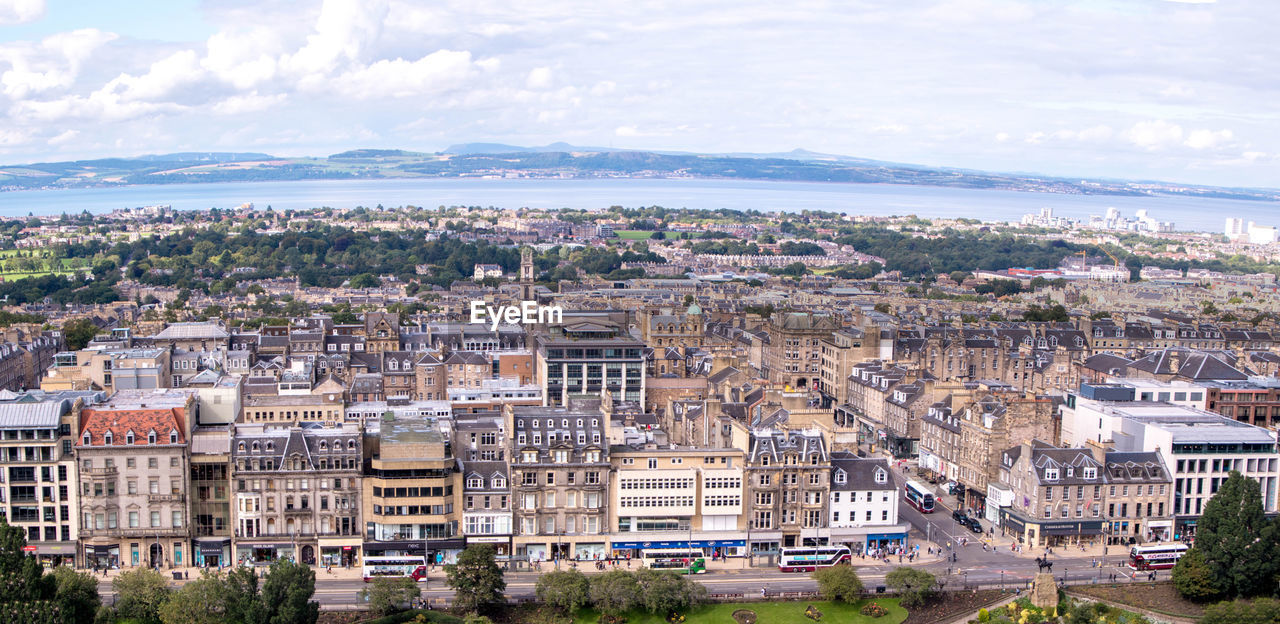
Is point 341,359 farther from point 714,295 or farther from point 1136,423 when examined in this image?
point 714,295

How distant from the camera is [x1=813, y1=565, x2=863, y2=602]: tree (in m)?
51.7

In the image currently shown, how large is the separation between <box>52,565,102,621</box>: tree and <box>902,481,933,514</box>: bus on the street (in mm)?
39902

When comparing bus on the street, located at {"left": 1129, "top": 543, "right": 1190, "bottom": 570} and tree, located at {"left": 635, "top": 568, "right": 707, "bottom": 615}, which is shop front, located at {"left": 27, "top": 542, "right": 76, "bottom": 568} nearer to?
tree, located at {"left": 635, "top": 568, "right": 707, "bottom": 615}

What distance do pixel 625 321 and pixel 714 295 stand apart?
2862 inches

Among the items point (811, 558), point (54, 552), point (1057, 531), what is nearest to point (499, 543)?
point (811, 558)

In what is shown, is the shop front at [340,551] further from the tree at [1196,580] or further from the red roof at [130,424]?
the tree at [1196,580]

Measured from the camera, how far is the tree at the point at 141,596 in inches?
1901

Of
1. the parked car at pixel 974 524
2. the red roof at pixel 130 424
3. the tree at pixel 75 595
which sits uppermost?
the red roof at pixel 130 424

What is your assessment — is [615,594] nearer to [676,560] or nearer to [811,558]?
[676,560]

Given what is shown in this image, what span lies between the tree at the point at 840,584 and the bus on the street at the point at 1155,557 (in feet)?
46.6

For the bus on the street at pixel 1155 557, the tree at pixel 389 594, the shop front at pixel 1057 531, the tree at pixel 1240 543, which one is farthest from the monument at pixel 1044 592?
the tree at pixel 389 594

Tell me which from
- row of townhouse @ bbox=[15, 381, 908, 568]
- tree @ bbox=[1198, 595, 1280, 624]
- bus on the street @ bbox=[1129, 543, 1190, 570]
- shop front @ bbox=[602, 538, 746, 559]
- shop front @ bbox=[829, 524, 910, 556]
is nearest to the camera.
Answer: tree @ bbox=[1198, 595, 1280, 624]

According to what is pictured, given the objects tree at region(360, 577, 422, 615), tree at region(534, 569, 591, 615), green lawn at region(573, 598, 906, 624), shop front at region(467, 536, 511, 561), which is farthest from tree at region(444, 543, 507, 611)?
shop front at region(467, 536, 511, 561)

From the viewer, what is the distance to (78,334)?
103250mm
